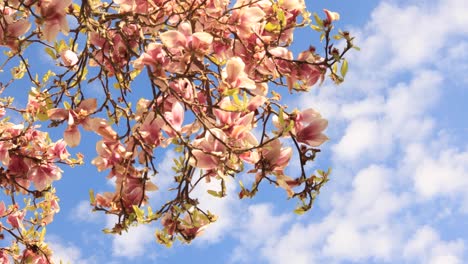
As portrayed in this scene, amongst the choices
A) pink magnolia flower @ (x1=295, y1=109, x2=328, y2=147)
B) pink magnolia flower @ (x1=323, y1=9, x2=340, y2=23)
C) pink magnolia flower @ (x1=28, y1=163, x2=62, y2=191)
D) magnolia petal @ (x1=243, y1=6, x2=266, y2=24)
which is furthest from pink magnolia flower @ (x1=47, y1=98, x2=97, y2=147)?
pink magnolia flower @ (x1=323, y1=9, x2=340, y2=23)

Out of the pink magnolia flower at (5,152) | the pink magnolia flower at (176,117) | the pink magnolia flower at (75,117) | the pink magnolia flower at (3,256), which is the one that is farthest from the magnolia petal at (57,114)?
the pink magnolia flower at (3,256)

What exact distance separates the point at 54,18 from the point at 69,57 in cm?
48

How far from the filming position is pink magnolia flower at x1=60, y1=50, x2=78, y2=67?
10.6 ft

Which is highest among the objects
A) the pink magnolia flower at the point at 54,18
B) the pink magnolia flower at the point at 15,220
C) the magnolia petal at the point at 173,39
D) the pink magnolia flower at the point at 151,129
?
the pink magnolia flower at the point at 15,220

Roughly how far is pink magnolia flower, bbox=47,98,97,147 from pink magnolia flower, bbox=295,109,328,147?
3.22 feet

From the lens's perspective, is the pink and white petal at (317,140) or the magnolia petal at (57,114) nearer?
the pink and white petal at (317,140)

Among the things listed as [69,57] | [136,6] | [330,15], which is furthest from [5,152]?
[330,15]

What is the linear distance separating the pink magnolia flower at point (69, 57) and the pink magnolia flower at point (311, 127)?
1.30 m

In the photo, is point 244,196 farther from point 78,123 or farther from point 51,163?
point 51,163

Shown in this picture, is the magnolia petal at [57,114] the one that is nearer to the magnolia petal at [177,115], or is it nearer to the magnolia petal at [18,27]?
the magnolia petal at [18,27]

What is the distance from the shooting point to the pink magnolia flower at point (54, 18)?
2762 mm

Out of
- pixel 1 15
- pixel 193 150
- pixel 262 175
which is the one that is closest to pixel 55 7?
pixel 1 15

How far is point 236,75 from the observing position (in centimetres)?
258

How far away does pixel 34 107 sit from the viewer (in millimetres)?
3215
